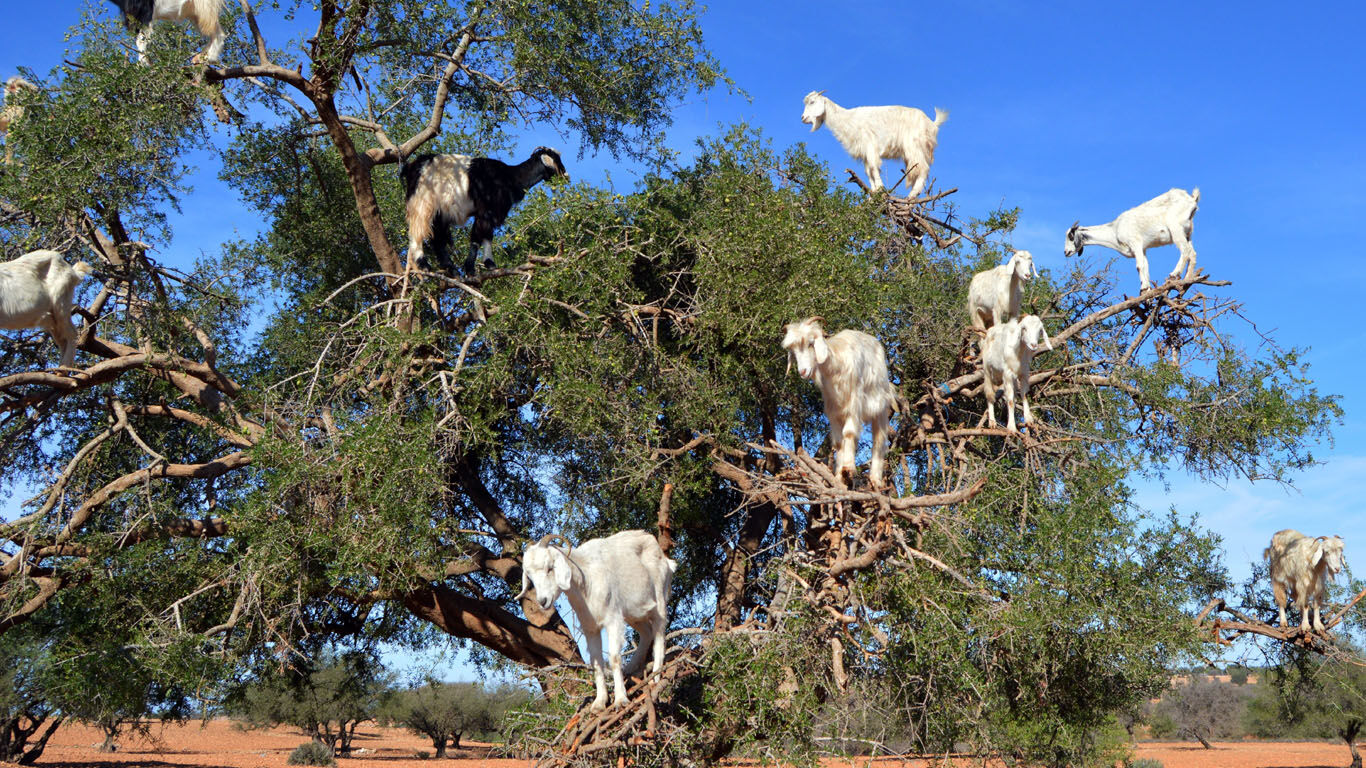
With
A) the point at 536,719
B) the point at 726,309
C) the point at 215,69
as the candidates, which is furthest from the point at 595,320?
the point at 215,69

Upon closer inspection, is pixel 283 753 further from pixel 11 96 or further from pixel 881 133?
pixel 881 133

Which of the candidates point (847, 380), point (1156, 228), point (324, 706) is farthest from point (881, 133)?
point (324, 706)

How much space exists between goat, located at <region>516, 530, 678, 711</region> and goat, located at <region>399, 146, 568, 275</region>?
4.05 m

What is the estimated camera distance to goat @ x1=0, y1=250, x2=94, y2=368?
23.1ft

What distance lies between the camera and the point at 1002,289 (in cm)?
870

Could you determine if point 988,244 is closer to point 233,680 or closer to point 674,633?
point 674,633

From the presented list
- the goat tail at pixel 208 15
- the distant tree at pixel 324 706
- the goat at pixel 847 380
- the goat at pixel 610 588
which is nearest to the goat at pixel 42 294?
the goat tail at pixel 208 15

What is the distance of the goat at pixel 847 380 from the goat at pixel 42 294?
5329 millimetres

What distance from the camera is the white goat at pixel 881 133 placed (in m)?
12.2

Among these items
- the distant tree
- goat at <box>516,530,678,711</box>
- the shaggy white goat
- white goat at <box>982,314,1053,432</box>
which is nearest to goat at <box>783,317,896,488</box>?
white goat at <box>982,314,1053,432</box>

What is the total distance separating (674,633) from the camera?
7.29 meters

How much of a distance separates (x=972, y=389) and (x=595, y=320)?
396 centimetres

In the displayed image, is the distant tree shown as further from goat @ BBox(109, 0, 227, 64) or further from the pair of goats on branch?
the pair of goats on branch

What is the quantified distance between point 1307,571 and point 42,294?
492 inches
